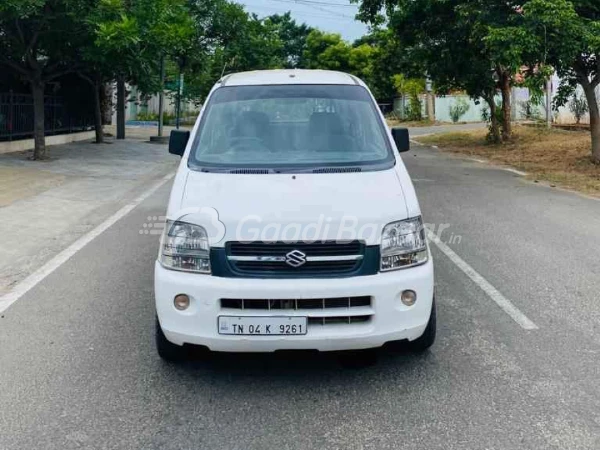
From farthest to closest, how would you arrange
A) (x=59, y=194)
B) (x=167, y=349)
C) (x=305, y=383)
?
(x=59, y=194), (x=167, y=349), (x=305, y=383)

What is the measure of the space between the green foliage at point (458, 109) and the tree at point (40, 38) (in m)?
31.3

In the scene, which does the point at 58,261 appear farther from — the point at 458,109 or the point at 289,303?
the point at 458,109

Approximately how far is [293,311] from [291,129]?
177 centimetres

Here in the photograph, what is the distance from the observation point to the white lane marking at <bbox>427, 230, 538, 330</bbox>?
5.14m

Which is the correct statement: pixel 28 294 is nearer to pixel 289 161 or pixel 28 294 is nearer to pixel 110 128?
pixel 289 161

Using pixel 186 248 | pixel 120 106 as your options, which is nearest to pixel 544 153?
pixel 120 106

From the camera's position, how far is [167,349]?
419 cm

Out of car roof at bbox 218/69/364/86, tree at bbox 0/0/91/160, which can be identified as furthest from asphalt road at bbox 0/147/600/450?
tree at bbox 0/0/91/160

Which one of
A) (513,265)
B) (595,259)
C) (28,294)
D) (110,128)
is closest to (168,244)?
(28,294)

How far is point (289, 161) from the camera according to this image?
4660 millimetres

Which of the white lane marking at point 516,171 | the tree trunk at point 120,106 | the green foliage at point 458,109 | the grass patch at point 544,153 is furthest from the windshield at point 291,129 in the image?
the green foliage at point 458,109

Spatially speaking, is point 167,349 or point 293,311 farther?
point 167,349

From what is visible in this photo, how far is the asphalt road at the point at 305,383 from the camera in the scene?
343cm

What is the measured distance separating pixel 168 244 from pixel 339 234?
1.03 m
